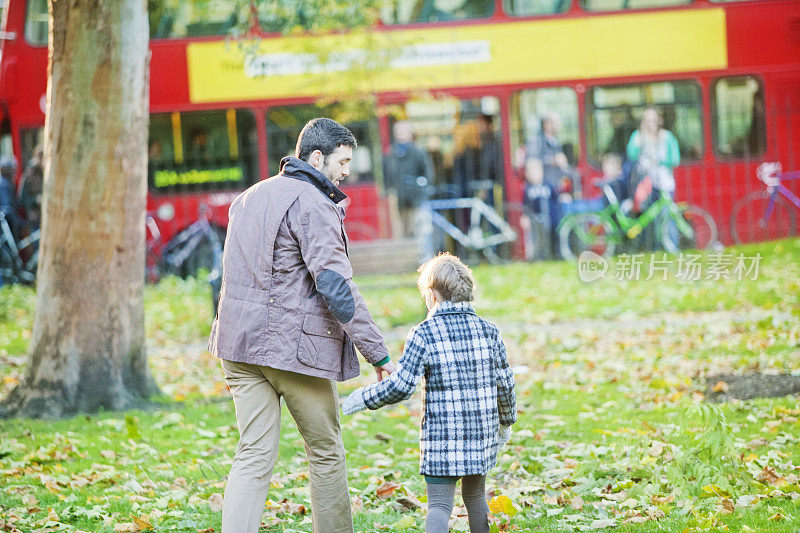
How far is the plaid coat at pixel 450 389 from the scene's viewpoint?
372 cm

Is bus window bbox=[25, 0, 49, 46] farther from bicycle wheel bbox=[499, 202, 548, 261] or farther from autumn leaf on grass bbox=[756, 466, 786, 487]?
autumn leaf on grass bbox=[756, 466, 786, 487]

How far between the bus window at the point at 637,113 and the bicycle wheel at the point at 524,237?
1.55 metres

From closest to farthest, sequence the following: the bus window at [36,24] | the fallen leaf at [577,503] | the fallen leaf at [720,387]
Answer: the fallen leaf at [577,503] < the fallen leaf at [720,387] < the bus window at [36,24]

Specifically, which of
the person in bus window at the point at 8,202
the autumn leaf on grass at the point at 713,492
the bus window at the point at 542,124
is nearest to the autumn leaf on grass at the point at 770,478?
the autumn leaf on grass at the point at 713,492

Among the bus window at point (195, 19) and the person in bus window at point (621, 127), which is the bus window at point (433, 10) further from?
the person in bus window at point (621, 127)

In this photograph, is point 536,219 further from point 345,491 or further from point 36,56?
point 345,491

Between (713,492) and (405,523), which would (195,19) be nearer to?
(405,523)

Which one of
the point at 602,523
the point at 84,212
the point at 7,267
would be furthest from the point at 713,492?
the point at 7,267

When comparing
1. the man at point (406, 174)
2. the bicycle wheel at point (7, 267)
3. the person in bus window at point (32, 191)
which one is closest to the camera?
the bicycle wheel at point (7, 267)

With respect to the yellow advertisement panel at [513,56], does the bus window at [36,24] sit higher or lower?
higher

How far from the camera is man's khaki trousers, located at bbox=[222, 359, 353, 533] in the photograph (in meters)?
3.79

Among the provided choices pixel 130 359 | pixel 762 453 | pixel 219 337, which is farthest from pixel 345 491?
pixel 130 359

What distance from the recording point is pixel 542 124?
16.9 meters

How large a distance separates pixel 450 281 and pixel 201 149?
528 inches
